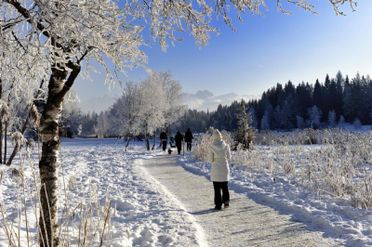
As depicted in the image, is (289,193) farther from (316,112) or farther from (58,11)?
(316,112)

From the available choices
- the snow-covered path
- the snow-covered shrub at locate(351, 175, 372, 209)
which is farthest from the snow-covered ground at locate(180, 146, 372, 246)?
the snow-covered path

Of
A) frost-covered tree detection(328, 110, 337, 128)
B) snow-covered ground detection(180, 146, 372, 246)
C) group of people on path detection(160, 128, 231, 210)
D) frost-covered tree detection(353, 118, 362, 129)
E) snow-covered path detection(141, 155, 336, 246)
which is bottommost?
snow-covered path detection(141, 155, 336, 246)

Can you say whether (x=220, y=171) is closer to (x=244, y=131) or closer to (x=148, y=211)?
(x=148, y=211)

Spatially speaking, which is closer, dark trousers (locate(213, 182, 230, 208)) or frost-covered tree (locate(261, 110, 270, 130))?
A: dark trousers (locate(213, 182, 230, 208))

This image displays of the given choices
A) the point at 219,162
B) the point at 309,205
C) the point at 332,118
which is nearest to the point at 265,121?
the point at 332,118

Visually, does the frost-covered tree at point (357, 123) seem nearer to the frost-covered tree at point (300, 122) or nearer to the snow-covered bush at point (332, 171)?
the frost-covered tree at point (300, 122)

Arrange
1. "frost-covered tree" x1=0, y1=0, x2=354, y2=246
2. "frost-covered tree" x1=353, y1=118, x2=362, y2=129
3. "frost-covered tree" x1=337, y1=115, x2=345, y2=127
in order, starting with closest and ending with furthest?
"frost-covered tree" x1=0, y1=0, x2=354, y2=246
"frost-covered tree" x1=353, y1=118, x2=362, y2=129
"frost-covered tree" x1=337, y1=115, x2=345, y2=127

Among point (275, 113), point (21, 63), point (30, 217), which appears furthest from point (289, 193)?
point (275, 113)

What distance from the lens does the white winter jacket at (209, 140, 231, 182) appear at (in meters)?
7.79

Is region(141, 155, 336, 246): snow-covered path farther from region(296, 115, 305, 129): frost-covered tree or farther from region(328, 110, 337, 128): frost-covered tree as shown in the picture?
region(296, 115, 305, 129): frost-covered tree

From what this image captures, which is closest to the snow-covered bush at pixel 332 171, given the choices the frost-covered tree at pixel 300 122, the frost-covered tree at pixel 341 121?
the frost-covered tree at pixel 341 121

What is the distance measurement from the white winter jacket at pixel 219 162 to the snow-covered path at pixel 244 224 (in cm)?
66

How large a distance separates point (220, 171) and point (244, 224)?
70.6 inches

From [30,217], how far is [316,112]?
76727 millimetres
